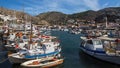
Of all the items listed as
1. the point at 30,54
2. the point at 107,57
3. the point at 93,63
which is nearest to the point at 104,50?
the point at 107,57

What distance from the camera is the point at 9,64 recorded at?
3675 centimetres

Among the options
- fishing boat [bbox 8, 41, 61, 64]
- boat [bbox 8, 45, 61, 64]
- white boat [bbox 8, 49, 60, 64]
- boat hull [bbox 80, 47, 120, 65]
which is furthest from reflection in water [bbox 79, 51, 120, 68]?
white boat [bbox 8, 49, 60, 64]

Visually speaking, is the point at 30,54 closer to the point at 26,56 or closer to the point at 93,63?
the point at 26,56

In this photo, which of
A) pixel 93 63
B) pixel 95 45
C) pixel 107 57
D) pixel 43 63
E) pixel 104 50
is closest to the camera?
pixel 43 63

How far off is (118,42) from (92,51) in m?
4.97

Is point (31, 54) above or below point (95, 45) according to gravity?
below

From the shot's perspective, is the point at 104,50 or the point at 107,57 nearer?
the point at 107,57

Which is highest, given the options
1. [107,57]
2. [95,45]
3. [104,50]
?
[95,45]

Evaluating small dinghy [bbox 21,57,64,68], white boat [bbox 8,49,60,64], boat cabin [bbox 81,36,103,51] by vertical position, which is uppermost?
boat cabin [bbox 81,36,103,51]

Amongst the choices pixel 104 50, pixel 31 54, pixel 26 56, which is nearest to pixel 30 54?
pixel 31 54

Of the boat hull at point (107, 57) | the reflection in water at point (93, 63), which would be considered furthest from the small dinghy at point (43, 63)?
the boat hull at point (107, 57)

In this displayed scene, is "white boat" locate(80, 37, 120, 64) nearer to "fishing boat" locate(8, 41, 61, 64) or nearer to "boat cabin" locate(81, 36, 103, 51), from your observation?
"boat cabin" locate(81, 36, 103, 51)

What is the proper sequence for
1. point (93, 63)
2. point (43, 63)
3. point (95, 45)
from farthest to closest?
point (95, 45)
point (93, 63)
point (43, 63)

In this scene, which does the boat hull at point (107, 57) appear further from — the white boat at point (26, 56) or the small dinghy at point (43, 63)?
the white boat at point (26, 56)
